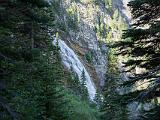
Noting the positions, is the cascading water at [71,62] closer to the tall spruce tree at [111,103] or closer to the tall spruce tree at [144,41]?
the tall spruce tree at [111,103]

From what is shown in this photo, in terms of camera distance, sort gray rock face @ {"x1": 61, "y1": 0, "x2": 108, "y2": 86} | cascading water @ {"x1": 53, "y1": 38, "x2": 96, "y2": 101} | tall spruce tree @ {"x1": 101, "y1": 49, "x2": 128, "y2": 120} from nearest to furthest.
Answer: tall spruce tree @ {"x1": 101, "y1": 49, "x2": 128, "y2": 120} → cascading water @ {"x1": 53, "y1": 38, "x2": 96, "y2": 101} → gray rock face @ {"x1": 61, "y1": 0, "x2": 108, "y2": 86}

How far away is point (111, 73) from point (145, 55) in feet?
132

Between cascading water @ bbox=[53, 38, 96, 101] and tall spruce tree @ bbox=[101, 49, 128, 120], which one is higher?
cascading water @ bbox=[53, 38, 96, 101]

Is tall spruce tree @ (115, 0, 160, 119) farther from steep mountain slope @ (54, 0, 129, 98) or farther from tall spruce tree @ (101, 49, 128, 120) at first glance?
steep mountain slope @ (54, 0, 129, 98)

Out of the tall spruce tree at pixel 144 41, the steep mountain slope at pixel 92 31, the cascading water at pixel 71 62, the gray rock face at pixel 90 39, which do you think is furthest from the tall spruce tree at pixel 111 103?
the gray rock face at pixel 90 39

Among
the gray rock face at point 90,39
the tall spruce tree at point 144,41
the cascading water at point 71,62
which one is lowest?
the tall spruce tree at point 144,41

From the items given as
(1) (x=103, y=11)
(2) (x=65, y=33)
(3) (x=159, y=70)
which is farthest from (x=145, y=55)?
(1) (x=103, y=11)

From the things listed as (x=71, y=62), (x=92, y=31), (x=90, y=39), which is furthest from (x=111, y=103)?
(x=92, y=31)

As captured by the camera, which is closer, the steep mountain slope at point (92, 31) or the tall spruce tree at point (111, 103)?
the tall spruce tree at point (111, 103)

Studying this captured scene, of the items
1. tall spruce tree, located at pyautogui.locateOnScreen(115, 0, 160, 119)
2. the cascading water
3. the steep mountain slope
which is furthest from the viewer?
the steep mountain slope

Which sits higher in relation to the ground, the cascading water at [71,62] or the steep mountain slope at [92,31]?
the steep mountain slope at [92,31]

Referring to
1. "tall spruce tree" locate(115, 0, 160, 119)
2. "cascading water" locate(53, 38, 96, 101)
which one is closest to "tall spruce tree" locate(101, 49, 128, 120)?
"tall spruce tree" locate(115, 0, 160, 119)

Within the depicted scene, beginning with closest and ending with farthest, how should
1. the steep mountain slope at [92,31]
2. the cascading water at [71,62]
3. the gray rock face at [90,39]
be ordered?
the cascading water at [71,62] < the steep mountain slope at [92,31] < the gray rock face at [90,39]

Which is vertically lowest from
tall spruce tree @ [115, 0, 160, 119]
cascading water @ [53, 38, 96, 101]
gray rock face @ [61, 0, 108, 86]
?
tall spruce tree @ [115, 0, 160, 119]
